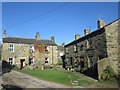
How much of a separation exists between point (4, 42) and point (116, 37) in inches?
938

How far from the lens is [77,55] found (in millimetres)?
21500

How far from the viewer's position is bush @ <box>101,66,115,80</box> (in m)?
12.6

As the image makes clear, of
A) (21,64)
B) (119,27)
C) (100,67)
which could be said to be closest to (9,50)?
(21,64)

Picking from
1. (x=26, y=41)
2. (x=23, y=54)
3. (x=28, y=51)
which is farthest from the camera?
(x=26, y=41)

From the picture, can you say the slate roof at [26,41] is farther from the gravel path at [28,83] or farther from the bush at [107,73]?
the bush at [107,73]

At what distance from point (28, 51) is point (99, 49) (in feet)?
61.5

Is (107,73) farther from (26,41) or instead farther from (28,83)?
(26,41)

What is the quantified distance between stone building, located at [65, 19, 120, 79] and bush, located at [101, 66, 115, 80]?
33 centimetres

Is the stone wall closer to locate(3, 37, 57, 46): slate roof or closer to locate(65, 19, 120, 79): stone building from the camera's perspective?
locate(3, 37, 57, 46): slate roof

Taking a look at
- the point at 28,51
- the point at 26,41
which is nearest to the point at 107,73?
the point at 28,51

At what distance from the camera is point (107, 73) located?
12.9m

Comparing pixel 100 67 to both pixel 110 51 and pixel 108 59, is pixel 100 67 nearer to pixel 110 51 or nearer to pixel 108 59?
pixel 108 59

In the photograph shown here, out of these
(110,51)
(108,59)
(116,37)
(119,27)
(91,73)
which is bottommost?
(91,73)

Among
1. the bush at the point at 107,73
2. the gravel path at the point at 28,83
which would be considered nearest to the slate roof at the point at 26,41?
the gravel path at the point at 28,83
